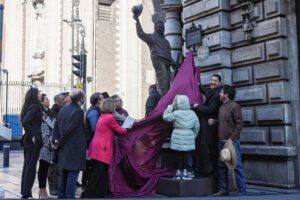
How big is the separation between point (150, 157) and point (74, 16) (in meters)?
21.8

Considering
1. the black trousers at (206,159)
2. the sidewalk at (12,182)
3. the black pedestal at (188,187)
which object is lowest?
the sidewalk at (12,182)

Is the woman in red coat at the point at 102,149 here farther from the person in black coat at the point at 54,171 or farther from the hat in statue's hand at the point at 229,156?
the hat in statue's hand at the point at 229,156

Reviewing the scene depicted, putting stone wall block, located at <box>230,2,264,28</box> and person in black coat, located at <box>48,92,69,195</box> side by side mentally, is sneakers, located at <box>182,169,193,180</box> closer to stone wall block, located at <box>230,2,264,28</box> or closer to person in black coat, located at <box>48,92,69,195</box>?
person in black coat, located at <box>48,92,69,195</box>

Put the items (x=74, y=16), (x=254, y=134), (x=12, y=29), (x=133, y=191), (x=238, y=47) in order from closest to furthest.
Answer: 1. (x=133, y=191)
2. (x=254, y=134)
3. (x=238, y=47)
4. (x=74, y=16)
5. (x=12, y=29)

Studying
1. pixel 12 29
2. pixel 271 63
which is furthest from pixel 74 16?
pixel 271 63

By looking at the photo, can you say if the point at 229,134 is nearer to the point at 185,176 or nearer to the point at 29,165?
the point at 185,176

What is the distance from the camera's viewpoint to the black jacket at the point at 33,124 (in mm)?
8344

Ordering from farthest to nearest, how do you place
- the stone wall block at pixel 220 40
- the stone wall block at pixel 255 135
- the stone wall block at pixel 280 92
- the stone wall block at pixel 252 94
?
1. the stone wall block at pixel 220 40
2. the stone wall block at pixel 252 94
3. the stone wall block at pixel 255 135
4. the stone wall block at pixel 280 92

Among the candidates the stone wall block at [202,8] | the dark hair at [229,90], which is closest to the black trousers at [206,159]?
the dark hair at [229,90]

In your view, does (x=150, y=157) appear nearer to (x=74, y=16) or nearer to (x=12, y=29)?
(x=74, y=16)

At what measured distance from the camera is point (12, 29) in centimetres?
4144

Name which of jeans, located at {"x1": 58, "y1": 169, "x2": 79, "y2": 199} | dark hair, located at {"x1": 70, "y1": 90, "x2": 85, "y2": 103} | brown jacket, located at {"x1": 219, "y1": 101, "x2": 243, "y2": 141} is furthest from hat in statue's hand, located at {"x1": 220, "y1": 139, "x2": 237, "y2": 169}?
dark hair, located at {"x1": 70, "y1": 90, "x2": 85, "y2": 103}

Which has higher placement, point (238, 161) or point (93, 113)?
point (93, 113)

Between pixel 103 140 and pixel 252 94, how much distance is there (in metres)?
3.64
